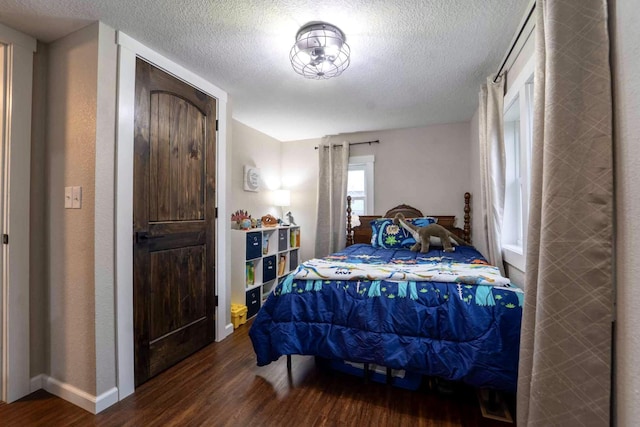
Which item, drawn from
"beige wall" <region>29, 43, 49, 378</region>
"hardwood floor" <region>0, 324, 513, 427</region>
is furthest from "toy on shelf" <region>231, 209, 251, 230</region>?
"beige wall" <region>29, 43, 49, 378</region>

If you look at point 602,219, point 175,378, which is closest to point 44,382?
point 175,378

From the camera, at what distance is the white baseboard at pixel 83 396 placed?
67.3 inches

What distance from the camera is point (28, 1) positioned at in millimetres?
1554

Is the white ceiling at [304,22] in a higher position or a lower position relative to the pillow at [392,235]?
higher

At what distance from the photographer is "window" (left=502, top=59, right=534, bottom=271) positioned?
6.28 feet

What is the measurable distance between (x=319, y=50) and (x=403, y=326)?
1788 millimetres

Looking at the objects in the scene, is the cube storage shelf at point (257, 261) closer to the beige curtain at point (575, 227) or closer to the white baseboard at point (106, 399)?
the white baseboard at point (106, 399)

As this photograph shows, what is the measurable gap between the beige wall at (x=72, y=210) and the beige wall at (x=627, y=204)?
237 centimetres

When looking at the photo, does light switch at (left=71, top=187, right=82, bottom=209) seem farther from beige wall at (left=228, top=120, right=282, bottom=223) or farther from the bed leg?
the bed leg

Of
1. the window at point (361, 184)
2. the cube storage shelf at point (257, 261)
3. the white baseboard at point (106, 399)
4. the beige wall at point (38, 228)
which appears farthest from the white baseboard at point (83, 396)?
the window at point (361, 184)

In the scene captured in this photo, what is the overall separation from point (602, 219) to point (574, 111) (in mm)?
355

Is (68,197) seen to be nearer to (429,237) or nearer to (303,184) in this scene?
(429,237)

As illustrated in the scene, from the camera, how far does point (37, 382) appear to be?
1.90 meters

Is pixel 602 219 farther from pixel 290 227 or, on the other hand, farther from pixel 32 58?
pixel 290 227
